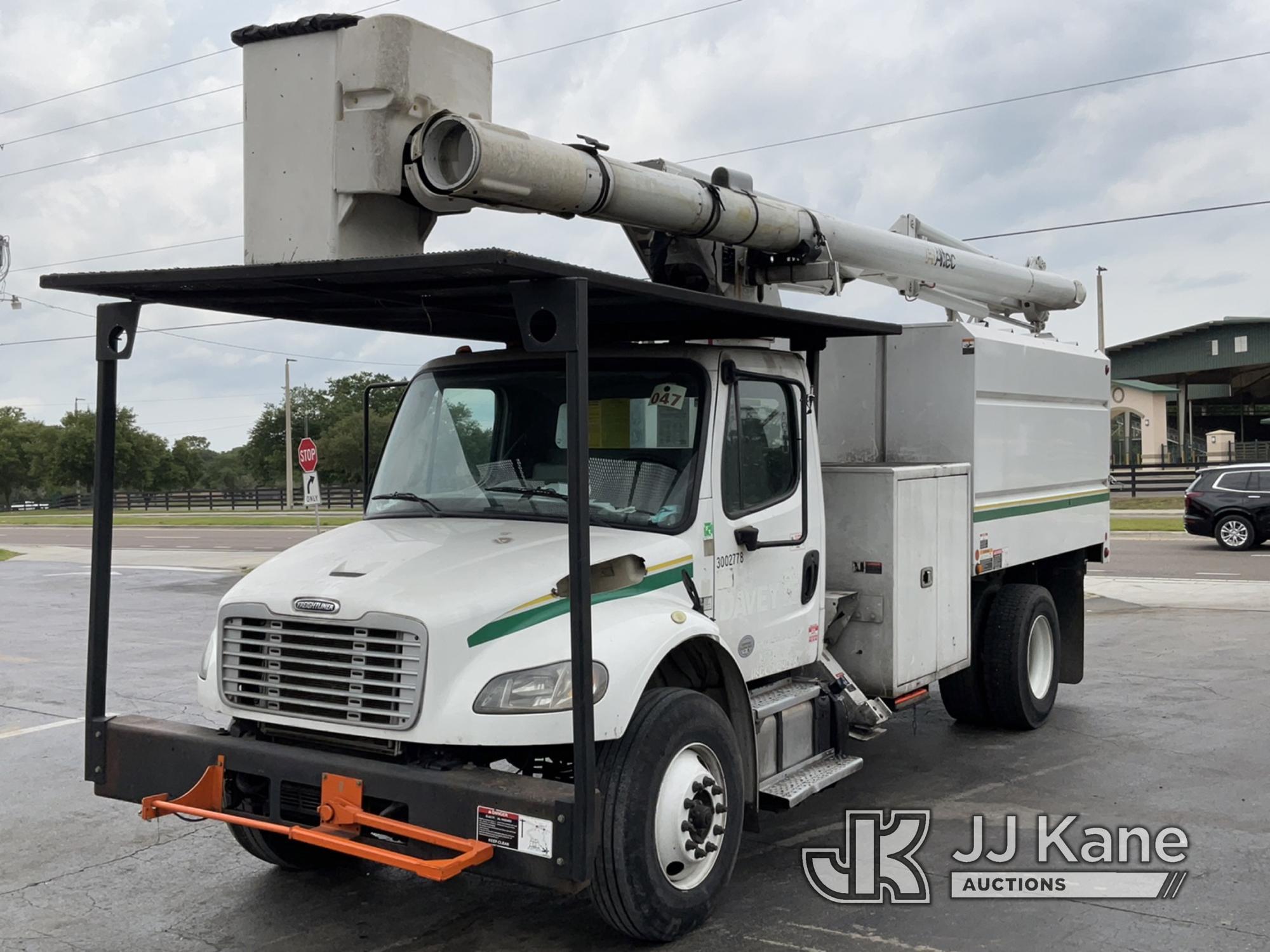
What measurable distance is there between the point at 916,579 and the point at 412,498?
10.1 ft

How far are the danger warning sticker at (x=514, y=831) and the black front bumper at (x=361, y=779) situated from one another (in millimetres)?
15

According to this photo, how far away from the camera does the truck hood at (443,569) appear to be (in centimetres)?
482

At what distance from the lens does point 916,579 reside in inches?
292

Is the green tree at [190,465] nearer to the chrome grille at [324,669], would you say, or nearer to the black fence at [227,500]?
the black fence at [227,500]

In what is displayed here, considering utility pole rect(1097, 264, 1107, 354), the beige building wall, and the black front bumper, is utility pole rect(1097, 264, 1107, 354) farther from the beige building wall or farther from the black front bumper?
the black front bumper

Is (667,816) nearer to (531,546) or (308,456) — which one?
(531,546)

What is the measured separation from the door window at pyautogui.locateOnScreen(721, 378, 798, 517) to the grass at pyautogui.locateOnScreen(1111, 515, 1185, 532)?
81.0 ft

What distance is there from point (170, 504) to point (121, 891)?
223 ft

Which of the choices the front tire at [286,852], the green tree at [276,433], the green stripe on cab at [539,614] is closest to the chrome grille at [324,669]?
the green stripe on cab at [539,614]

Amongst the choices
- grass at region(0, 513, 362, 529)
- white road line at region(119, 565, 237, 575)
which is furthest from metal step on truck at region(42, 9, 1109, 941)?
grass at region(0, 513, 362, 529)

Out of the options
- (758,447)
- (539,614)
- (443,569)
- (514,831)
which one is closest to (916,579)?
(758,447)

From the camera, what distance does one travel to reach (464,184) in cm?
512

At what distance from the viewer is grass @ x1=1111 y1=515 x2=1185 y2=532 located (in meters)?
29.6

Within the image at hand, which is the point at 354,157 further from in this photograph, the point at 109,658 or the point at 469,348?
the point at 109,658
